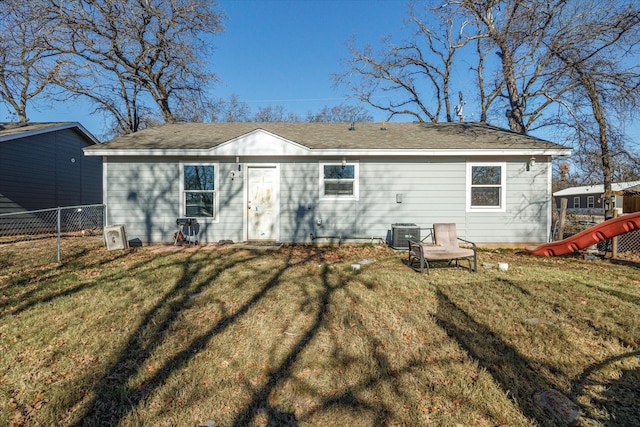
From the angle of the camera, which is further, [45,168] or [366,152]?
[45,168]

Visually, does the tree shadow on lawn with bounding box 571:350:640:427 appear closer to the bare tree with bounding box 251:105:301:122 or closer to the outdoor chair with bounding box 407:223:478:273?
the outdoor chair with bounding box 407:223:478:273

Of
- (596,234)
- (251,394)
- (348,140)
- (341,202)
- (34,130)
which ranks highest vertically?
(34,130)

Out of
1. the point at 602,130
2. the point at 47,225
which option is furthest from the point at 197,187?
the point at 602,130

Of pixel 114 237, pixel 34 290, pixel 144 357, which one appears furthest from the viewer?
pixel 114 237

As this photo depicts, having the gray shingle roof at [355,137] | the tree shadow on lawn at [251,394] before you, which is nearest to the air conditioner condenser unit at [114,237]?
the gray shingle roof at [355,137]

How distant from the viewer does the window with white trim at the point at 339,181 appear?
27.4ft

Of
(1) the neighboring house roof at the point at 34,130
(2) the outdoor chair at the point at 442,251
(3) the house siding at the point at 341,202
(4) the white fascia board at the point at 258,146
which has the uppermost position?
(1) the neighboring house roof at the point at 34,130

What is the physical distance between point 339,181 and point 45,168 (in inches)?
493

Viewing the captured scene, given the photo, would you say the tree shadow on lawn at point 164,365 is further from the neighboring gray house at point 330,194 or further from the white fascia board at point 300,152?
the white fascia board at point 300,152

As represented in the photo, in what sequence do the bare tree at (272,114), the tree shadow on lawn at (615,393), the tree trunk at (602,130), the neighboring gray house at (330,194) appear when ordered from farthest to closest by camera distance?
the bare tree at (272,114), the tree trunk at (602,130), the neighboring gray house at (330,194), the tree shadow on lawn at (615,393)

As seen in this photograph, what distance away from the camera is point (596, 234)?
19.5 feet

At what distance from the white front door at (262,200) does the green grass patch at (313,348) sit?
10.1 feet

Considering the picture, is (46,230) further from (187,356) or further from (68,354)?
(187,356)

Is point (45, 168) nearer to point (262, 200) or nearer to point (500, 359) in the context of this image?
point (262, 200)
